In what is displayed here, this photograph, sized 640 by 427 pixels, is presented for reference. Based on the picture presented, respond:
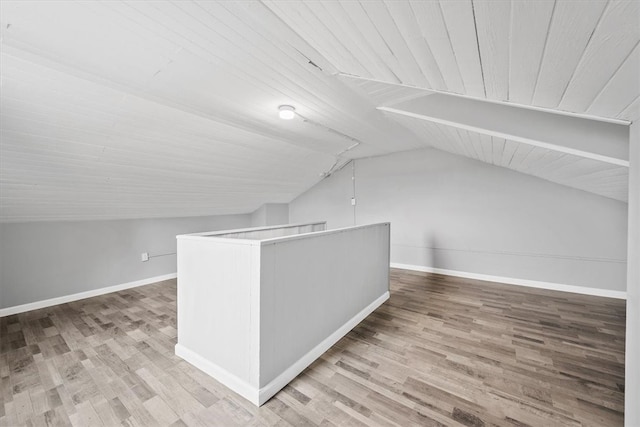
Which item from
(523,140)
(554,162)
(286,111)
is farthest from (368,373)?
(554,162)

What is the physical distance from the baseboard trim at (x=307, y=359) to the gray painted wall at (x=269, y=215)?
3466 mm

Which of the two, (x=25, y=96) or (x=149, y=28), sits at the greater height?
(x=149, y=28)

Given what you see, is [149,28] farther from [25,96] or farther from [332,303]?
[332,303]

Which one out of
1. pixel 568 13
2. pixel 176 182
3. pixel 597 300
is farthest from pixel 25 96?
pixel 597 300

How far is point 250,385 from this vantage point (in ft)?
5.47

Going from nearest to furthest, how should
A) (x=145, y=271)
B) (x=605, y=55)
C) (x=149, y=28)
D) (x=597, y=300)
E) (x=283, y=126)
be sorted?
1. (x=605, y=55)
2. (x=149, y=28)
3. (x=283, y=126)
4. (x=597, y=300)
5. (x=145, y=271)

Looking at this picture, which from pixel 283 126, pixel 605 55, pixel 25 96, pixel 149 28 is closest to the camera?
pixel 605 55

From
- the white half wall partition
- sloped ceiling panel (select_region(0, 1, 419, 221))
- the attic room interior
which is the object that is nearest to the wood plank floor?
the attic room interior

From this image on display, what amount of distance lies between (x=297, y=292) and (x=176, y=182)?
2513mm

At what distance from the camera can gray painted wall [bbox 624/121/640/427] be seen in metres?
1.11

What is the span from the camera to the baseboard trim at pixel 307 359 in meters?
1.66

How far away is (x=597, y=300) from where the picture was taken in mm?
3242

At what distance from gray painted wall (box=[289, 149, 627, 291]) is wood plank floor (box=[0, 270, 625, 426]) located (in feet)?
2.34

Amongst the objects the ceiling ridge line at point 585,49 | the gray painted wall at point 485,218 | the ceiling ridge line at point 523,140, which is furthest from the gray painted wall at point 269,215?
the ceiling ridge line at point 585,49
